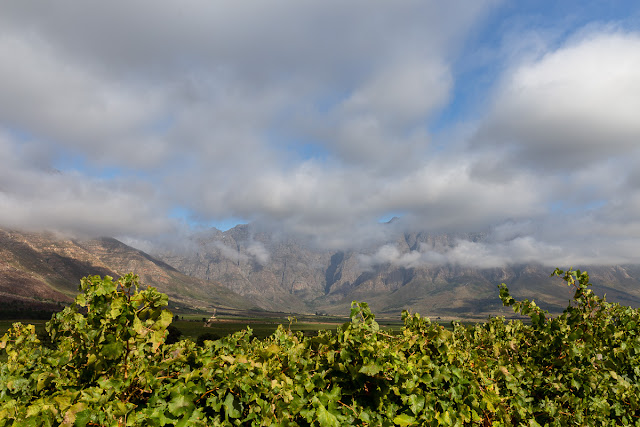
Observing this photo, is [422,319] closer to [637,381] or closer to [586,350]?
[586,350]

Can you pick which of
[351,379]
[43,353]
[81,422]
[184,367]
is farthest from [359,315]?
[43,353]

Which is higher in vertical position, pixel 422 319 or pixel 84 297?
pixel 84 297

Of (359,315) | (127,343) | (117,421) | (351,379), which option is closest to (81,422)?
(117,421)

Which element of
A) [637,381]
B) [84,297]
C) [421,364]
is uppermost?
[84,297]

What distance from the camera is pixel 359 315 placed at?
6375 mm

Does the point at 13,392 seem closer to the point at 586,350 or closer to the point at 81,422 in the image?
the point at 81,422

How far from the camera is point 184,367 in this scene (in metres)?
6.80

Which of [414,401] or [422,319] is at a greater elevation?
[422,319]

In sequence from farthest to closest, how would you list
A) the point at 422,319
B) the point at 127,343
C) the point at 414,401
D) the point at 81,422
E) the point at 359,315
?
the point at 422,319
the point at 359,315
the point at 414,401
the point at 127,343
the point at 81,422

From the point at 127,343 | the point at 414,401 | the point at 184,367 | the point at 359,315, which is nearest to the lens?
the point at 127,343

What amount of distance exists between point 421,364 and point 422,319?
1.51 m

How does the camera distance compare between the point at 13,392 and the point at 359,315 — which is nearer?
the point at 359,315

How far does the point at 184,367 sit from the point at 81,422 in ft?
8.32

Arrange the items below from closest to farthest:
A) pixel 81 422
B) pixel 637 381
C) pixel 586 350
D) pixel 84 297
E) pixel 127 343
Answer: pixel 81 422
pixel 127 343
pixel 84 297
pixel 586 350
pixel 637 381
